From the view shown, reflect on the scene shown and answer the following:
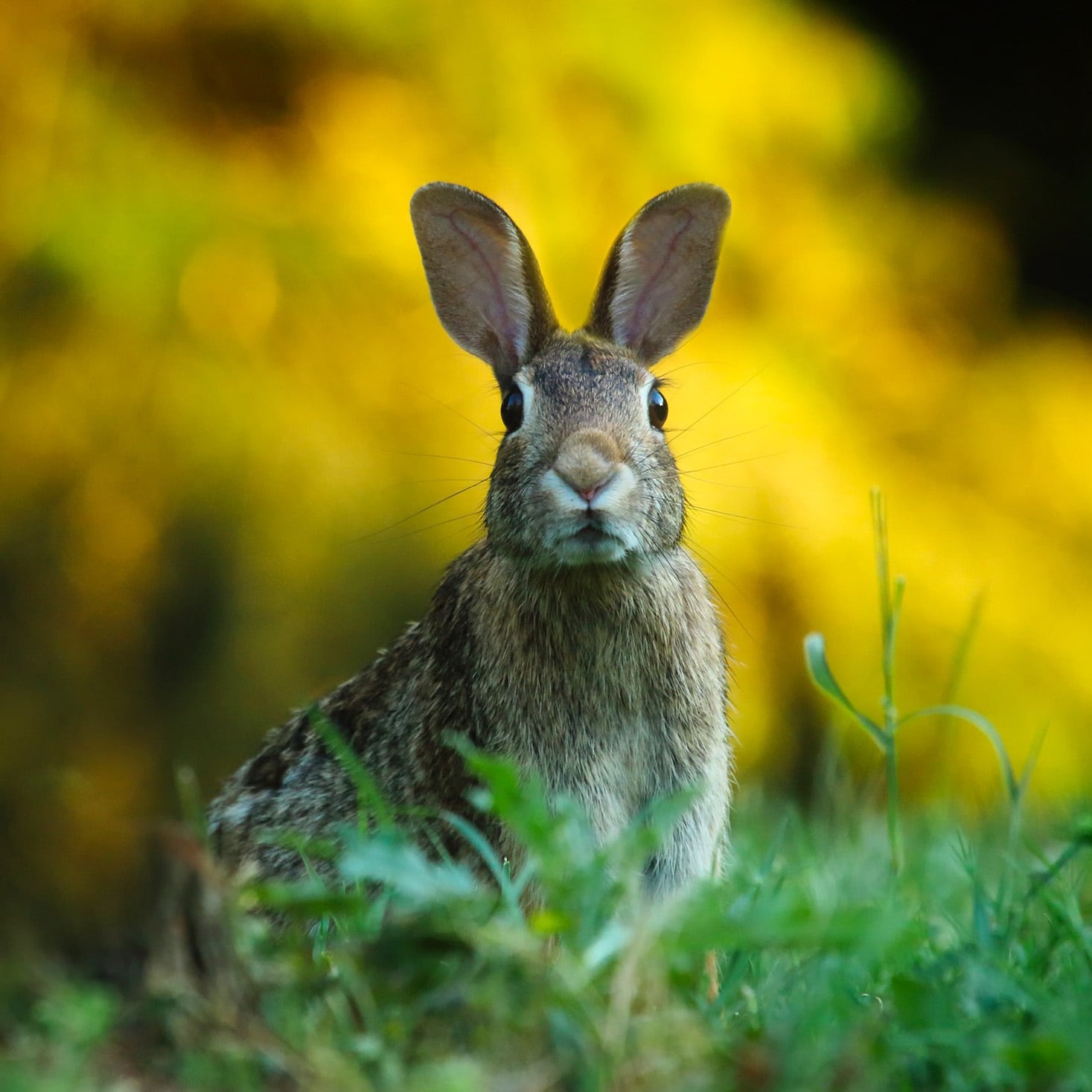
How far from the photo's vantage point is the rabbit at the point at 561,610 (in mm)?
2943

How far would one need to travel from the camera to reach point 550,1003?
155 cm

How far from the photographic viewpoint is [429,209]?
346 cm

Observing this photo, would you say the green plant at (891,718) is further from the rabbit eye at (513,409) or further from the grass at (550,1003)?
the rabbit eye at (513,409)

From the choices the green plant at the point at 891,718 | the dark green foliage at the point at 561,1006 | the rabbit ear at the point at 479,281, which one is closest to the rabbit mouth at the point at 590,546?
the green plant at the point at 891,718

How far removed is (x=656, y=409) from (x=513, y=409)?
35 cm

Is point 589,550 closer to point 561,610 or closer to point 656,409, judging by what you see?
point 561,610

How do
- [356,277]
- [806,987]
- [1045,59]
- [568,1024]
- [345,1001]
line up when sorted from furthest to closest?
[1045,59] → [356,277] → [806,987] → [345,1001] → [568,1024]

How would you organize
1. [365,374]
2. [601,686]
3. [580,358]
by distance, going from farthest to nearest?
[365,374], [580,358], [601,686]

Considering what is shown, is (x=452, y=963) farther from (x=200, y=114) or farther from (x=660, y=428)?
(x=200, y=114)

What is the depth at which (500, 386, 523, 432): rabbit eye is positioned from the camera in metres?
3.31

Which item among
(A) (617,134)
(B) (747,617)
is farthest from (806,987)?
(A) (617,134)

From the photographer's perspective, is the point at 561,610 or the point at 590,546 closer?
the point at 590,546

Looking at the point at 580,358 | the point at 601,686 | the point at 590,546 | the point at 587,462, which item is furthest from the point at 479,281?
the point at 601,686

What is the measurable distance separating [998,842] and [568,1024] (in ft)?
8.65
